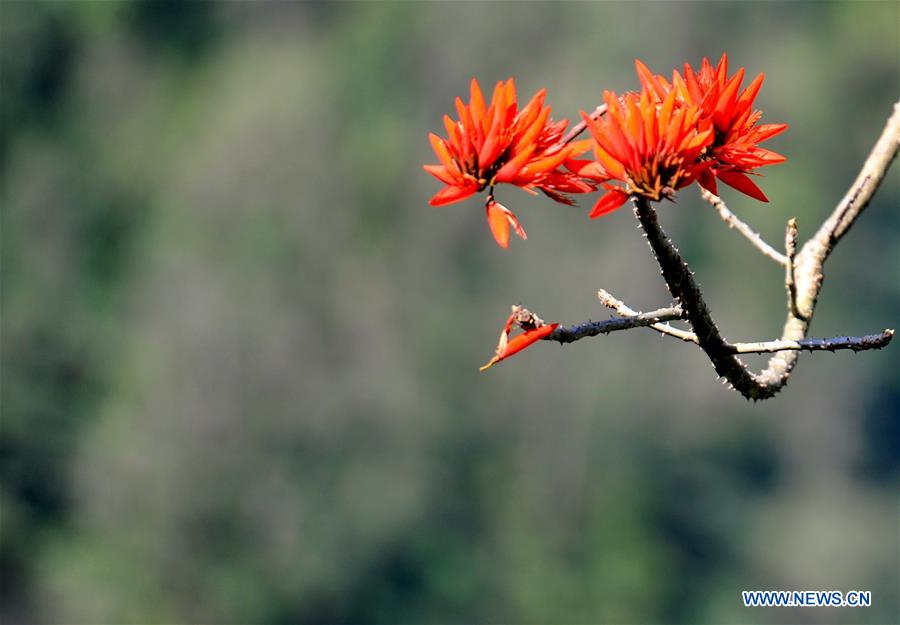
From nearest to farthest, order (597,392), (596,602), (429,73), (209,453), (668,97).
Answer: (668,97) → (209,453) → (597,392) → (596,602) → (429,73)

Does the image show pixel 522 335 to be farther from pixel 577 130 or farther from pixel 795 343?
pixel 795 343

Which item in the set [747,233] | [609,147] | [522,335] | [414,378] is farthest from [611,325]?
[414,378]

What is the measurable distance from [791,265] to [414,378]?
2303 cm

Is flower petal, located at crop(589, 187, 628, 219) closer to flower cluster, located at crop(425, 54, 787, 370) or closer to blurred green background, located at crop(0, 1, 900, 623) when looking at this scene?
flower cluster, located at crop(425, 54, 787, 370)

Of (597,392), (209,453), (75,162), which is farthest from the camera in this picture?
(75,162)

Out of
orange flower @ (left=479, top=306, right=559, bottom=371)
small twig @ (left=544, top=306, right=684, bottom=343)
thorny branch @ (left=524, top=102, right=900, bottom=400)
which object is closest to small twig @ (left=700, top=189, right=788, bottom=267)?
thorny branch @ (left=524, top=102, right=900, bottom=400)

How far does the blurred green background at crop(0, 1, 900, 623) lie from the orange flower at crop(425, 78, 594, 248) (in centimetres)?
1753

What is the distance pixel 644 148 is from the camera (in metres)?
1.54

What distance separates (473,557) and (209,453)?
7.95m

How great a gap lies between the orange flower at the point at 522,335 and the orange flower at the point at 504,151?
0.41 ft

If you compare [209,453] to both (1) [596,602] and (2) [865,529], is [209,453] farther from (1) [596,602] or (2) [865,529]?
(2) [865,529]

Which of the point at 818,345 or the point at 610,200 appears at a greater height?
the point at 610,200

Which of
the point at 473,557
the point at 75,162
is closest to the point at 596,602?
the point at 473,557

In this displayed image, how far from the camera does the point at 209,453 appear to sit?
21.4 metres
